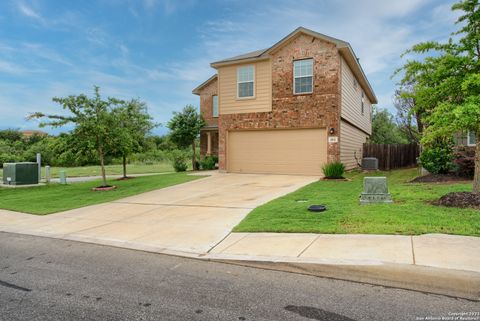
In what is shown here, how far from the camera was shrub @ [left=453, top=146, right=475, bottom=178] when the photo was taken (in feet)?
38.6

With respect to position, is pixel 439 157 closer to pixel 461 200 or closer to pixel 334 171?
pixel 334 171

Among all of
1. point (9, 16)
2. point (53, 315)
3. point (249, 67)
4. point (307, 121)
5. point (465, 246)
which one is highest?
point (9, 16)

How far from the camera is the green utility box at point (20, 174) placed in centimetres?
1686

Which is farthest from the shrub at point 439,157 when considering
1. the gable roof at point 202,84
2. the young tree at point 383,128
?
the young tree at point 383,128

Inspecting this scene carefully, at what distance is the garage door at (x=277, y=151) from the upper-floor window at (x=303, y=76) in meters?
1.97

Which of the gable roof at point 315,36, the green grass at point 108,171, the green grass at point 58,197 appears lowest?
the green grass at point 58,197

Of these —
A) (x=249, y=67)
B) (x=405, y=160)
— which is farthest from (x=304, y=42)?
(x=405, y=160)

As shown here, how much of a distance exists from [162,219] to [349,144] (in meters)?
13.5

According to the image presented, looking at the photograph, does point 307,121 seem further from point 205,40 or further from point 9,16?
point 9,16

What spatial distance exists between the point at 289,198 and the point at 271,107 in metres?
8.12

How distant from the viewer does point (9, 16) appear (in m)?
17.3

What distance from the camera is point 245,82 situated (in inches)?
706

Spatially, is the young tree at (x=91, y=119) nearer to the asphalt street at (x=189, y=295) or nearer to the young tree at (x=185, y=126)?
the young tree at (x=185, y=126)

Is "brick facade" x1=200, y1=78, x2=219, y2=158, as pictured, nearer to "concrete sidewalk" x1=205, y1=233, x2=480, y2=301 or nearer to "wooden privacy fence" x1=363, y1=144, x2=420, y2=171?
"wooden privacy fence" x1=363, y1=144, x2=420, y2=171
